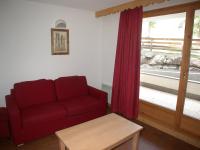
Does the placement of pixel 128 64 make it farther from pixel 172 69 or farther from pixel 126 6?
pixel 126 6

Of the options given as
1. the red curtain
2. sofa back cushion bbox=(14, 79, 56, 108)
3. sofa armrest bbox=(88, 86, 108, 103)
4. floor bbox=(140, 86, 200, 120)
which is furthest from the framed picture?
floor bbox=(140, 86, 200, 120)

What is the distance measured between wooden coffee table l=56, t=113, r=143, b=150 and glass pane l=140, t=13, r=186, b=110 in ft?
3.92

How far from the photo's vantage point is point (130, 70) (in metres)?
2.94

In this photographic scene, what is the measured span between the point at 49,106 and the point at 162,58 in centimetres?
238

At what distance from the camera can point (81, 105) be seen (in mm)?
2768

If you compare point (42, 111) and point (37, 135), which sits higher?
point (42, 111)

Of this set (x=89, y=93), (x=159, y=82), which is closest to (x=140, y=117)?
(x=159, y=82)

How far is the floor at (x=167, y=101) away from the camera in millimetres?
2494

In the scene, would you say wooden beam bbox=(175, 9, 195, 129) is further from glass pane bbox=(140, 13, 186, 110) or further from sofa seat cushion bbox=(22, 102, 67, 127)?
sofa seat cushion bbox=(22, 102, 67, 127)

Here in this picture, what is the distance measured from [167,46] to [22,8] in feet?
9.08

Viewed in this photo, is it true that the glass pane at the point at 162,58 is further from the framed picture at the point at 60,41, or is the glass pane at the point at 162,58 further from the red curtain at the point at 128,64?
the framed picture at the point at 60,41

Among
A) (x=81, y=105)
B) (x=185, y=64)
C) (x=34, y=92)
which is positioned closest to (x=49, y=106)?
(x=34, y=92)

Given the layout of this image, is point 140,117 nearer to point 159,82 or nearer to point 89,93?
point 159,82

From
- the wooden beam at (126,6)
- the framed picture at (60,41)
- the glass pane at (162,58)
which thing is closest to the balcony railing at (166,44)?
the glass pane at (162,58)
